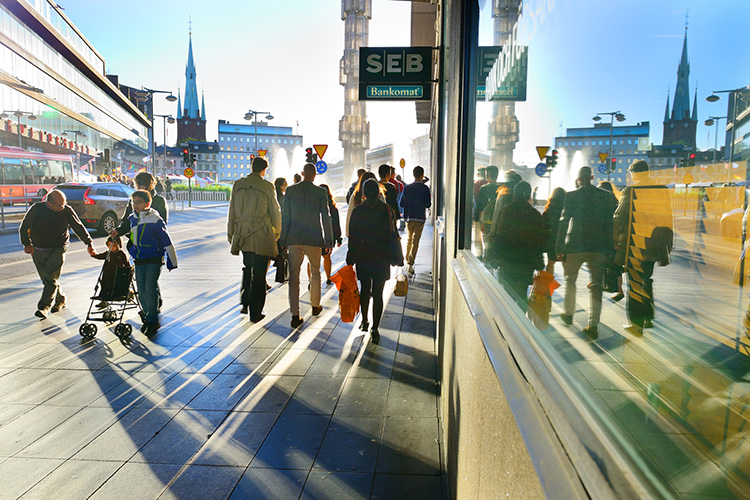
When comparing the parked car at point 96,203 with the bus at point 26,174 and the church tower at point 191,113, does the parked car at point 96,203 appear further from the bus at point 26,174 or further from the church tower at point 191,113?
the church tower at point 191,113

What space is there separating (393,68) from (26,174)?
30.1 metres

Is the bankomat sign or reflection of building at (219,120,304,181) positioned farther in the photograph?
reflection of building at (219,120,304,181)

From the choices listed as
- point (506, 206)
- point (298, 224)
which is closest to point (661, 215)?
point (506, 206)

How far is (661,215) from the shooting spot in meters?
0.88

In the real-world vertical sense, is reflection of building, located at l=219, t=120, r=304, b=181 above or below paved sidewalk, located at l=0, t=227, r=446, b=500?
above

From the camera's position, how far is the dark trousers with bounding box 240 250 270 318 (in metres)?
7.23

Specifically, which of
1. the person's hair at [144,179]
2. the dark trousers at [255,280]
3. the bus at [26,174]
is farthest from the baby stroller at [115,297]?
the bus at [26,174]

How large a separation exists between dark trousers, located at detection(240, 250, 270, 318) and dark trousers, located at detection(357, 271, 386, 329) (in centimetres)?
134

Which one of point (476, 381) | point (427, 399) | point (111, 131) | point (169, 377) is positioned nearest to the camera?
point (476, 381)

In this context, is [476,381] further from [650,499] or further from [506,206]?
[650,499]

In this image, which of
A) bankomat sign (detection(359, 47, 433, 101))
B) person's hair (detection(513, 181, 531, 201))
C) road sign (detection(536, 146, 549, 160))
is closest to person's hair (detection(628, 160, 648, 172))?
road sign (detection(536, 146, 549, 160))

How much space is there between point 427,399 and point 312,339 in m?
2.10

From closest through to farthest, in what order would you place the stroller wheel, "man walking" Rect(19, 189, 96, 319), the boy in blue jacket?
the stroller wheel, the boy in blue jacket, "man walking" Rect(19, 189, 96, 319)

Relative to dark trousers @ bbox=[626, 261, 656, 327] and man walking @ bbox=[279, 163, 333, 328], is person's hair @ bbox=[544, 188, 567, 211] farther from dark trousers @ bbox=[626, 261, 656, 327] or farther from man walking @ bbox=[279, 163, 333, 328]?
man walking @ bbox=[279, 163, 333, 328]
